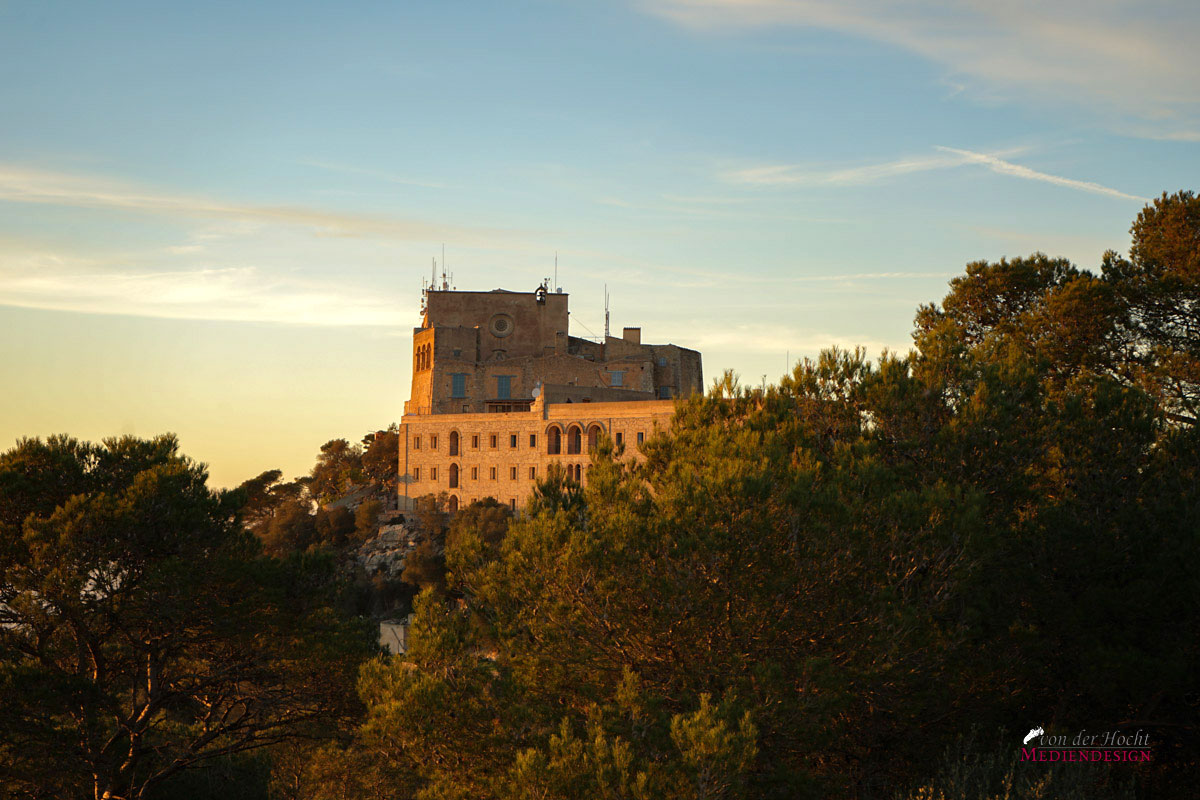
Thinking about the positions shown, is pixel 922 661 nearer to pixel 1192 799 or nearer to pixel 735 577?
pixel 735 577

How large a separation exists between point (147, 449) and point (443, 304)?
167 ft

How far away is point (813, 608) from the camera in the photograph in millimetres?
17234

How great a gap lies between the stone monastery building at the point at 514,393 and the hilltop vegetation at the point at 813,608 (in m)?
34.1

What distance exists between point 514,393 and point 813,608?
5098 cm

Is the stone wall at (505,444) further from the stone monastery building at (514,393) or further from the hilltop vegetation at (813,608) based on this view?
the hilltop vegetation at (813,608)

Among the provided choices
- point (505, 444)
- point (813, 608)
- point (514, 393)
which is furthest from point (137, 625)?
point (514, 393)

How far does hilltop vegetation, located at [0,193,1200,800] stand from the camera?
53.0 ft

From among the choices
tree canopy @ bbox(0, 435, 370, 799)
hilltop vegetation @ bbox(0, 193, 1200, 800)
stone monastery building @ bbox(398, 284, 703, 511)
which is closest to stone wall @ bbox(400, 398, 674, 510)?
stone monastery building @ bbox(398, 284, 703, 511)

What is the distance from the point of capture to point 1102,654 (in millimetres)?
18453

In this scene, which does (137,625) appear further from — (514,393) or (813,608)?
(514,393)

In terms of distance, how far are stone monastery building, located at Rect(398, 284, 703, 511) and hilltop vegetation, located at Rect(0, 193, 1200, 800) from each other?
1343 inches

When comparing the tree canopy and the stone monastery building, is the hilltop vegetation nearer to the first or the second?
the tree canopy

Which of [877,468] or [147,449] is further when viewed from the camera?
[147,449]

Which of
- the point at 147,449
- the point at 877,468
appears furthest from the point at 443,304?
the point at 877,468
